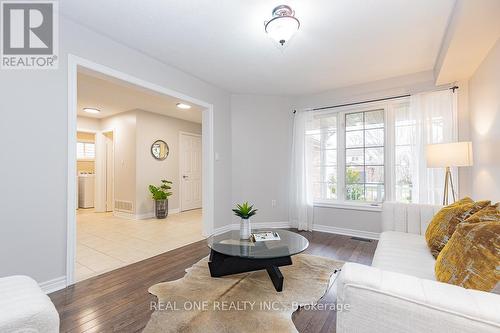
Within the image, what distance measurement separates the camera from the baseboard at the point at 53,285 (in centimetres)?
204

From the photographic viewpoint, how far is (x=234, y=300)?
1864 millimetres

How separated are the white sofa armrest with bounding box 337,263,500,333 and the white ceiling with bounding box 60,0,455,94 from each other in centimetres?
212

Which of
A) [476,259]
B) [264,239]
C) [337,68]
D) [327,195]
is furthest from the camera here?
[327,195]

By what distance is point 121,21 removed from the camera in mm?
2262

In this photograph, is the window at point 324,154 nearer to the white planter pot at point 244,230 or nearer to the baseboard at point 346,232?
the baseboard at point 346,232

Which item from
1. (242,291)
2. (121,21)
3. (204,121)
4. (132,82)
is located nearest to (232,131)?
(204,121)

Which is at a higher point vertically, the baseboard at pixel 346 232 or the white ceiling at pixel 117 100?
the white ceiling at pixel 117 100

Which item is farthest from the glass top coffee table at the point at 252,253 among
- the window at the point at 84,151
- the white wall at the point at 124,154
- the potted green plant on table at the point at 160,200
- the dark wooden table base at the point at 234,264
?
the window at the point at 84,151

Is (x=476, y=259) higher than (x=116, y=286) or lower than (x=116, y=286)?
higher

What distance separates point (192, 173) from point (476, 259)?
6.19 meters

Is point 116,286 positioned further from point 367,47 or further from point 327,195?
point 367,47

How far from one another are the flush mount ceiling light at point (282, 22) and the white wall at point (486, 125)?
1.91 m

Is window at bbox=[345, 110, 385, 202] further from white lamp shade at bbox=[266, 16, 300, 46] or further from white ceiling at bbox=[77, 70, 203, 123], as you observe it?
white ceiling at bbox=[77, 70, 203, 123]

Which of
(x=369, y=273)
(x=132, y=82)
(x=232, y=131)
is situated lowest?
(x=369, y=273)
